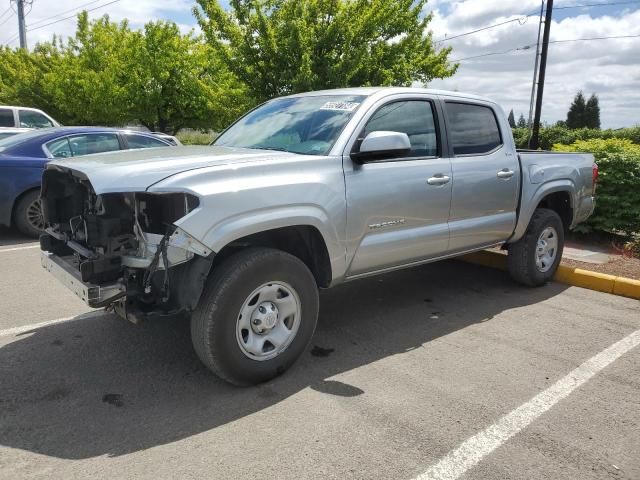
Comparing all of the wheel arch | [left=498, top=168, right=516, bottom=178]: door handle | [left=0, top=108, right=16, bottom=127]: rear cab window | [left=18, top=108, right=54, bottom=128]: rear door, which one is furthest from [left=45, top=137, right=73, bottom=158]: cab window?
[left=18, top=108, right=54, bottom=128]: rear door

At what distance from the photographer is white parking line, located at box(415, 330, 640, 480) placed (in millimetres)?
2777

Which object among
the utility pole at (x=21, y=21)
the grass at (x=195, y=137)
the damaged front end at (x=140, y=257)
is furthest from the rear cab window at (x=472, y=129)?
the utility pole at (x=21, y=21)

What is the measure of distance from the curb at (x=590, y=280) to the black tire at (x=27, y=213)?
610 centimetres

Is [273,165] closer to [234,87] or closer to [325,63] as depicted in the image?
[325,63]

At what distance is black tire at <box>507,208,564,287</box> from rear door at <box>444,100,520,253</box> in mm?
428

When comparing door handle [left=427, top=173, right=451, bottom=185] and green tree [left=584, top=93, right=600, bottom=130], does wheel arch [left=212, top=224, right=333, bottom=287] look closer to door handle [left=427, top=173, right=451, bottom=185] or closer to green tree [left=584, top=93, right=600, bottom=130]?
door handle [left=427, top=173, right=451, bottom=185]

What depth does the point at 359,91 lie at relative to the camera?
14.6 feet

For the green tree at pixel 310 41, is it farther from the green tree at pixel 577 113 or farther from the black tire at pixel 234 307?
the green tree at pixel 577 113

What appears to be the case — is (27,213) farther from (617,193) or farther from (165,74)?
(165,74)

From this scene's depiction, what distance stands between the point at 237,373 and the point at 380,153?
1.75 metres

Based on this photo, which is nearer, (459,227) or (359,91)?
(359,91)

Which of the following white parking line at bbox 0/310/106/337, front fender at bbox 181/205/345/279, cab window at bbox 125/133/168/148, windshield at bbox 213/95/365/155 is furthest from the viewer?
cab window at bbox 125/133/168/148

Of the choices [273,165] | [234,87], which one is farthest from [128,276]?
[234,87]

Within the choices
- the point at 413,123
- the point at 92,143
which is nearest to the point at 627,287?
the point at 413,123
